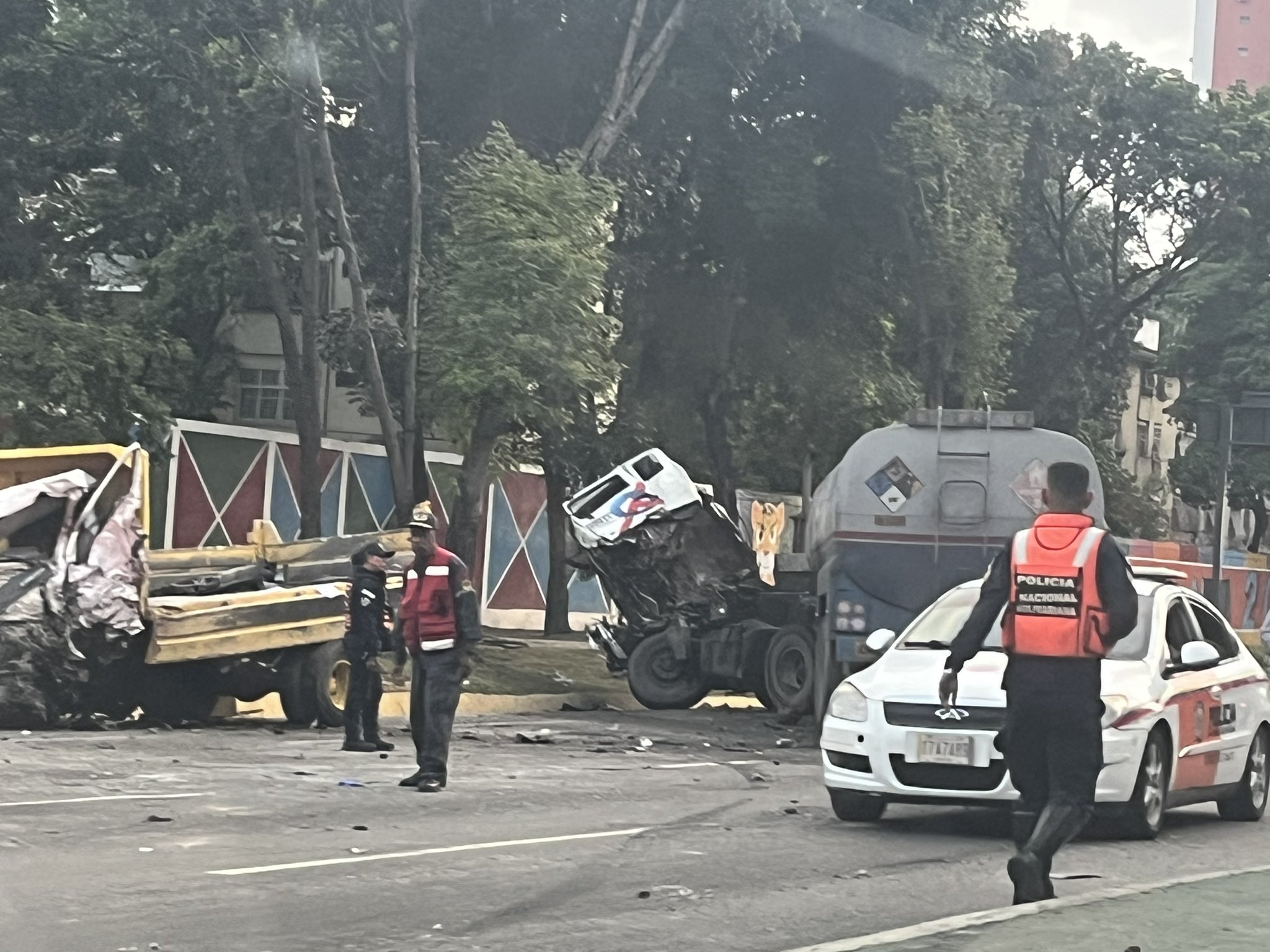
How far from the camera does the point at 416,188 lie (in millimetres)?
26141

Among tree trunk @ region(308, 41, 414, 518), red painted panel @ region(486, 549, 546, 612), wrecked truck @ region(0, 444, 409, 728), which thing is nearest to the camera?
wrecked truck @ region(0, 444, 409, 728)

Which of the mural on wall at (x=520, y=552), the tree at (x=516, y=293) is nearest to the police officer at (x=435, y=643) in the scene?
the tree at (x=516, y=293)

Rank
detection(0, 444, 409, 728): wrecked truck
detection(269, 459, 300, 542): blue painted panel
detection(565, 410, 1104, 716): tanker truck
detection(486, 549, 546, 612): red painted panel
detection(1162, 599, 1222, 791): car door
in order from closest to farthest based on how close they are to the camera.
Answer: detection(1162, 599, 1222, 791): car door
detection(0, 444, 409, 728): wrecked truck
detection(565, 410, 1104, 716): tanker truck
detection(269, 459, 300, 542): blue painted panel
detection(486, 549, 546, 612): red painted panel

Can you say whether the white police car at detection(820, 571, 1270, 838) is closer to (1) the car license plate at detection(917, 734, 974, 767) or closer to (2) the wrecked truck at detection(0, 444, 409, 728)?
(1) the car license plate at detection(917, 734, 974, 767)

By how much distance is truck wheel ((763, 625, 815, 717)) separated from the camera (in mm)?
22688

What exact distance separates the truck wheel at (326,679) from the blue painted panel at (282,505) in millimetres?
16111

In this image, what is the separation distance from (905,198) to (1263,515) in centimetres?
3480

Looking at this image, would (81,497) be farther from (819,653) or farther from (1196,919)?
(1196,919)

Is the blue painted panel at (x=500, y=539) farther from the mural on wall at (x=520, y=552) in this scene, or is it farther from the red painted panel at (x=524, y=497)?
the red painted panel at (x=524, y=497)

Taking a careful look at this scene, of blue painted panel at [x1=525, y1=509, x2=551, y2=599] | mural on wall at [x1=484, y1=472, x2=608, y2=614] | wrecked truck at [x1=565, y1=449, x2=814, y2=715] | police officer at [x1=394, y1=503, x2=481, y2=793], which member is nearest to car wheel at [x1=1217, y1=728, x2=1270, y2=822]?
police officer at [x1=394, y1=503, x2=481, y2=793]

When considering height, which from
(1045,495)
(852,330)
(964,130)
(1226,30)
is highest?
(1226,30)

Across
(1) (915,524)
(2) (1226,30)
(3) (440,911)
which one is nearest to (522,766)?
(1) (915,524)

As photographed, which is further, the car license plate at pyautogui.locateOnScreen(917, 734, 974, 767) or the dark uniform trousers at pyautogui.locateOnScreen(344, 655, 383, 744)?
the dark uniform trousers at pyautogui.locateOnScreen(344, 655, 383, 744)

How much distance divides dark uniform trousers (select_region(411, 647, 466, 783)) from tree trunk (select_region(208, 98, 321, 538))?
14.4m
